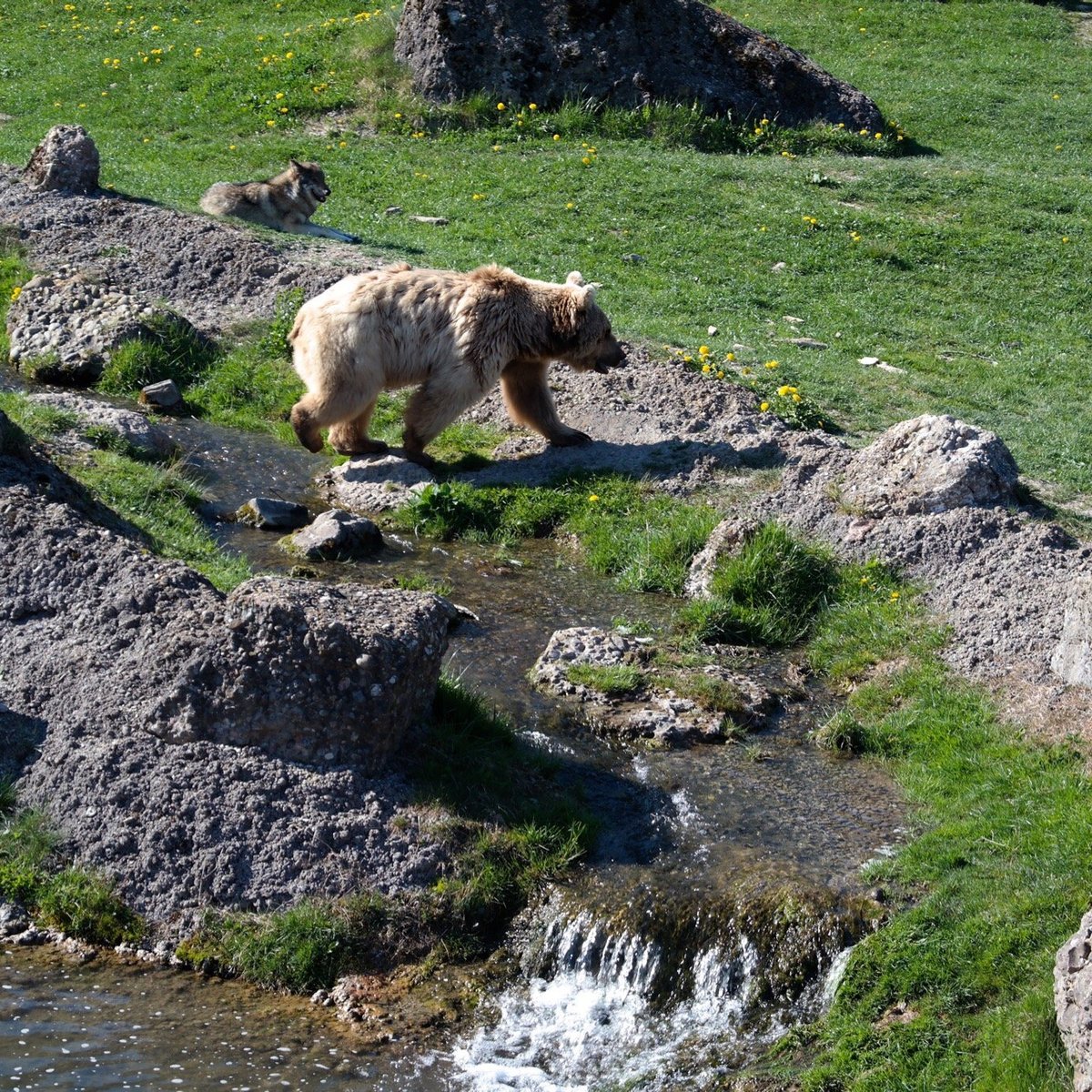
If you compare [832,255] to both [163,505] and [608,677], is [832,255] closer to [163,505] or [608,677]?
[163,505]

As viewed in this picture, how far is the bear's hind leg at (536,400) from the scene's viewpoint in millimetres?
12367

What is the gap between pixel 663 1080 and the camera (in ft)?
20.1

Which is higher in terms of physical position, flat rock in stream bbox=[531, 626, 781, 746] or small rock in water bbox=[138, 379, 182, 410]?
small rock in water bbox=[138, 379, 182, 410]

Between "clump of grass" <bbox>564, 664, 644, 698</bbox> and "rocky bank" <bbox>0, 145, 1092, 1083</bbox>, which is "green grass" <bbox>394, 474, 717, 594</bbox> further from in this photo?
"clump of grass" <bbox>564, 664, 644, 698</bbox>

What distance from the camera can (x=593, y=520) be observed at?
37.3ft

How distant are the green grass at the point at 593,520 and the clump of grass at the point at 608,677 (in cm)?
170

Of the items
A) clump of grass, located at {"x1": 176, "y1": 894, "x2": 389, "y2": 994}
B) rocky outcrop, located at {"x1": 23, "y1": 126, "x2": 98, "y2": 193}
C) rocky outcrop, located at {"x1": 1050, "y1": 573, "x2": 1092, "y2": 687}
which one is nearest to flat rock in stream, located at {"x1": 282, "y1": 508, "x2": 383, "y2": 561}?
clump of grass, located at {"x1": 176, "y1": 894, "x2": 389, "y2": 994}

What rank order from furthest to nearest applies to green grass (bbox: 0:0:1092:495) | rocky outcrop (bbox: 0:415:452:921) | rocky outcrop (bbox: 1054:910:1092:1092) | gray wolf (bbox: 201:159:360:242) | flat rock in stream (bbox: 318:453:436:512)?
gray wolf (bbox: 201:159:360:242), green grass (bbox: 0:0:1092:495), flat rock in stream (bbox: 318:453:436:512), rocky outcrop (bbox: 0:415:452:921), rocky outcrop (bbox: 1054:910:1092:1092)

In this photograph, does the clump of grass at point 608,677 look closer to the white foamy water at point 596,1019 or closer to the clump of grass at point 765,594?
the clump of grass at point 765,594

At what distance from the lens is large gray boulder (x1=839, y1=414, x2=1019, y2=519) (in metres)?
10.3

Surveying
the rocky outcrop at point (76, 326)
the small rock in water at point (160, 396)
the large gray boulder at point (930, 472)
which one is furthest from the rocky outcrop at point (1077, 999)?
the rocky outcrop at point (76, 326)

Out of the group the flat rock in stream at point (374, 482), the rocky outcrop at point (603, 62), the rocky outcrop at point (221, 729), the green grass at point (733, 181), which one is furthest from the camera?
the rocky outcrop at point (603, 62)

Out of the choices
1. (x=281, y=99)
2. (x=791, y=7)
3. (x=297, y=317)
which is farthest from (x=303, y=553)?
(x=791, y=7)

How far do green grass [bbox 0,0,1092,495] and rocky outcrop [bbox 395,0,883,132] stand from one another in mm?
599
